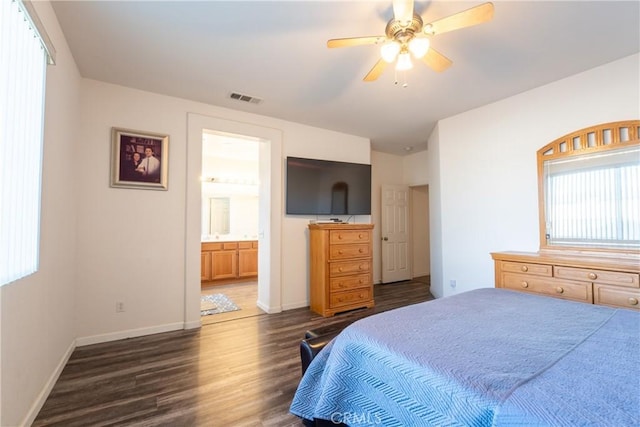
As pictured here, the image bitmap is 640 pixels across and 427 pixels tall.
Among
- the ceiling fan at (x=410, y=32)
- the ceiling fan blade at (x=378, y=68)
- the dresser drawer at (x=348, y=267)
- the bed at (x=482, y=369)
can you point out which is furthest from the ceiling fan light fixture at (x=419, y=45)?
the dresser drawer at (x=348, y=267)

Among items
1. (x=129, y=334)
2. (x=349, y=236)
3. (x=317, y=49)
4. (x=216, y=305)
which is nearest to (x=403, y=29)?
(x=317, y=49)

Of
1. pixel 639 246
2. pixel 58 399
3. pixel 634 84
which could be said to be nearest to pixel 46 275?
pixel 58 399

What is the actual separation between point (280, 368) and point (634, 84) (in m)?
3.90

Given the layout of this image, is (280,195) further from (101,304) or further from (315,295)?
(101,304)

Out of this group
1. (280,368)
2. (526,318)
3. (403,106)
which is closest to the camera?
(526,318)

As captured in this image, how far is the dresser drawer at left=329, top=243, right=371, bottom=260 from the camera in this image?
3.69 meters

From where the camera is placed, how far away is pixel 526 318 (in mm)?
1445

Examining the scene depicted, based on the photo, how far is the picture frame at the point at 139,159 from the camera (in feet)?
9.54

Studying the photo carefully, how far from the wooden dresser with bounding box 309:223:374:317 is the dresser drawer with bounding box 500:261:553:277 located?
5.61ft

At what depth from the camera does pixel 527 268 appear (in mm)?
2535

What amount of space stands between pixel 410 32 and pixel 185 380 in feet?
9.78

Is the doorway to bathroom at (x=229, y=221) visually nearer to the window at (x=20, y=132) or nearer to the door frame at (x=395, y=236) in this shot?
the door frame at (x=395, y=236)

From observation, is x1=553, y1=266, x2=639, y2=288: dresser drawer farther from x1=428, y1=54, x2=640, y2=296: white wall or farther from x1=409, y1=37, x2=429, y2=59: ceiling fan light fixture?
x1=409, y1=37, x2=429, y2=59: ceiling fan light fixture

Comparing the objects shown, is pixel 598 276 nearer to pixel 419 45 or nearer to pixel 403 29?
pixel 419 45
